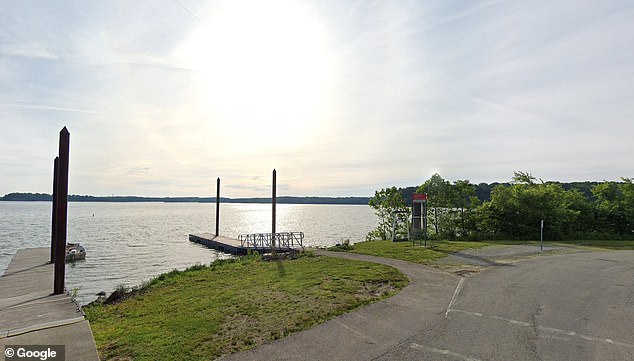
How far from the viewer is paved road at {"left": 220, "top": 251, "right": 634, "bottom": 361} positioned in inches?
240

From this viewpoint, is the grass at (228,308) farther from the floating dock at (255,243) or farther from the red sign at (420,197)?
the floating dock at (255,243)

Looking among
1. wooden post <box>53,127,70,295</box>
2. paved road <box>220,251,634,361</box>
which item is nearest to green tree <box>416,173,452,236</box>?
paved road <box>220,251,634,361</box>

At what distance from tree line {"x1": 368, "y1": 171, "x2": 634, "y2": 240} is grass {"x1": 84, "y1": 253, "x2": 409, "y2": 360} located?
50.2 feet

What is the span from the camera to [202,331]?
732 cm

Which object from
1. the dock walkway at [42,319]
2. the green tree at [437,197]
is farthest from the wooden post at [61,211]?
the green tree at [437,197]

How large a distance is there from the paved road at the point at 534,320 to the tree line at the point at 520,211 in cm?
1374

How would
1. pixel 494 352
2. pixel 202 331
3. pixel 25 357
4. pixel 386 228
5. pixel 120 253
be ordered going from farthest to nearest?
pixel 120 253 < pixel 386 228 < pixel 202 331 < pixel 25 357 < pixel 494 352

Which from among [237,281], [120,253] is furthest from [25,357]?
[120,253]

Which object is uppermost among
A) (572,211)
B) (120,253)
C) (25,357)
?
(572,211)

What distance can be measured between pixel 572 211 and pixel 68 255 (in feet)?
121

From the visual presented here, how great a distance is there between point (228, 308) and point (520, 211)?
927 inches

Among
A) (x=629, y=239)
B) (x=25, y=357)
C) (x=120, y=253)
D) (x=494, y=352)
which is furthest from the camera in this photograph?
(x=120, y=253)

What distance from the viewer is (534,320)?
7637 mm

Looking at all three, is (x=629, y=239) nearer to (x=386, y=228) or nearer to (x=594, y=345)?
(x=386, y=228)
